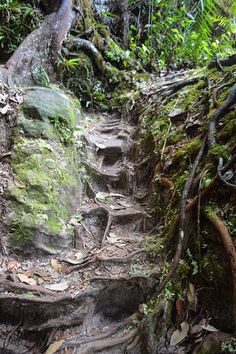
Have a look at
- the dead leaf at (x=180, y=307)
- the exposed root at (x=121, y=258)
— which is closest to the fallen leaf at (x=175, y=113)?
the exposed root at (x=121, y=258)

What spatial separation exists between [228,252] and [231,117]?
1.41 m

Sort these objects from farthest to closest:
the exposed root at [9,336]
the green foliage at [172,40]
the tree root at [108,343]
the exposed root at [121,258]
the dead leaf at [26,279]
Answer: the green foliage at [172,40] → the exposed root at [121,258] → the dead leaf at [26,279] → the exposed root at [9,336] → the tree root at [108,343]

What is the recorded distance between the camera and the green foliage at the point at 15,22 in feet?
17.3

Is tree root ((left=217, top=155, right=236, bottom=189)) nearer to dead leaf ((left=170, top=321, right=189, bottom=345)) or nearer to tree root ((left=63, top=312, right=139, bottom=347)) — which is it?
dead leaf ((left=170, top=321, right=189, bottom=345))

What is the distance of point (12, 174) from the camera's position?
3.43m

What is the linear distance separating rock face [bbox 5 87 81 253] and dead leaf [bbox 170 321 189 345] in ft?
5.12

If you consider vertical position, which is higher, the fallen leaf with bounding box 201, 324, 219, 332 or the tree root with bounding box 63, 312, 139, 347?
the fallen leaf with bounding box 201, 324, 219, 332

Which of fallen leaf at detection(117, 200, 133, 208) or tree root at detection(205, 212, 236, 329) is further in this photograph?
fallen leaf at detection(117, 200, 133, 208)

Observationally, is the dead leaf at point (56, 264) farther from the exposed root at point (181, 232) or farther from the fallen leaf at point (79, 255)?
the exposed root at point (181, 232)

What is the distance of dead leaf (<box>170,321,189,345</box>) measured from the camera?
2.04 meters

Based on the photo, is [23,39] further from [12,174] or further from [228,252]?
[228,252]

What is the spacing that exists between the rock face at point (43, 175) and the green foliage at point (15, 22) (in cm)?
167

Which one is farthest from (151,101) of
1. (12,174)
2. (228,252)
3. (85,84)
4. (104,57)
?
(228,252)

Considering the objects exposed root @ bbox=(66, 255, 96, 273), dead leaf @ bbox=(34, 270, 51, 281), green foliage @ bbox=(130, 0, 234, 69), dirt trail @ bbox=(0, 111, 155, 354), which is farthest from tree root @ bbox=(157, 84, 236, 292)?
green foliage @ bbox=(130, 0, 234, 69)
